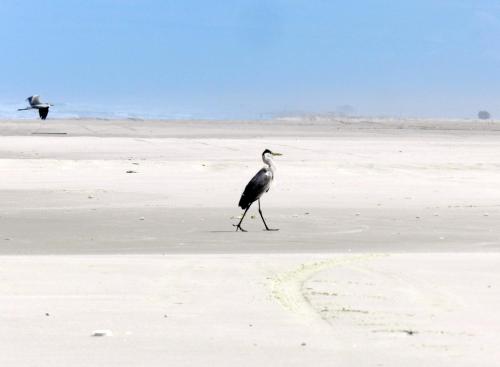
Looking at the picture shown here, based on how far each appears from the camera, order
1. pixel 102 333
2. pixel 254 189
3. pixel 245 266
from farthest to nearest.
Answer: pixel 254 189 < pixel 245 266 < pixel 102 333

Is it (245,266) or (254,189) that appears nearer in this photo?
(245,266)

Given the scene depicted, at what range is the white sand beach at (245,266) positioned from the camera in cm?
728

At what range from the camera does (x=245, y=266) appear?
11.0 m

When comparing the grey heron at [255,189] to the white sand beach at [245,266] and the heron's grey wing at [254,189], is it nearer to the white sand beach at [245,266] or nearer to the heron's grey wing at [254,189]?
the heron's grey wing at [254,189]

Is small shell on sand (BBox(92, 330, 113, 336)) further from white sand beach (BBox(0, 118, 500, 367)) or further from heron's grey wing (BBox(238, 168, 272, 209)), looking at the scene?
heron's grey wing (BBox(238, 168, 272, 209))

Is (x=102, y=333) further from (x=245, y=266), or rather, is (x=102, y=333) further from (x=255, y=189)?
(x=255, y=189)

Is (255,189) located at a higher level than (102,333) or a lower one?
lower

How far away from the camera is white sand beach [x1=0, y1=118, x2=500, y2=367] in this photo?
728 centimetres

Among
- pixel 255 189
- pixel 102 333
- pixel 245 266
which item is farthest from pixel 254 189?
pixel 102 333

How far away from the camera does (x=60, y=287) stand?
9.49 meters

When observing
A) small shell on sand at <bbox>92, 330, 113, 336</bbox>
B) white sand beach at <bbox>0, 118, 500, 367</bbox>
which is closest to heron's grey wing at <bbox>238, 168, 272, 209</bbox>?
white sand beach at <bbox>0, 118, 500, 367</bbox>

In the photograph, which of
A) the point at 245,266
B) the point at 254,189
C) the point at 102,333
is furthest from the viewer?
the point at 254,189

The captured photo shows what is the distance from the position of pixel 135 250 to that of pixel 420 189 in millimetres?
8897

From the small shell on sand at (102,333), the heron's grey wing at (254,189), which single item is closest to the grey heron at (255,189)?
the heron's grey wing at (254,189)
